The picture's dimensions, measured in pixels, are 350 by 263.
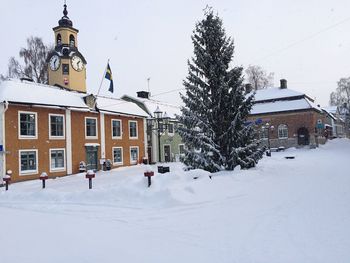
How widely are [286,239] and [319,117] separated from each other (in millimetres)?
41277

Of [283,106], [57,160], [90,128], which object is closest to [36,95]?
[57,160]

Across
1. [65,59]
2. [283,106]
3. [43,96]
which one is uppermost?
[65,59]

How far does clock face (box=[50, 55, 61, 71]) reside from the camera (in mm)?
30781

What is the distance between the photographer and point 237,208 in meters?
8.18

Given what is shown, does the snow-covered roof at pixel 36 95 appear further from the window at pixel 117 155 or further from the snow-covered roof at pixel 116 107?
the window at pixel 117 155

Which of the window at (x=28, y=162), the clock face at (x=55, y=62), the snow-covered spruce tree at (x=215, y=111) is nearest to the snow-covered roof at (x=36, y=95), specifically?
the window at (x=28, y=162)

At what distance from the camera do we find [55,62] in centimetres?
3111

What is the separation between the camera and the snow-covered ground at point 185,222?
202 inches

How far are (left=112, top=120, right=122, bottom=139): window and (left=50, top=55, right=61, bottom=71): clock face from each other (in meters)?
9.53

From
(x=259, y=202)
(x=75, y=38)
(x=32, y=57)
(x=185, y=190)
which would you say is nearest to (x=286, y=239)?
(x=259, y=202)

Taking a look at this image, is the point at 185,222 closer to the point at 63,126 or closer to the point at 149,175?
the point at 149,175

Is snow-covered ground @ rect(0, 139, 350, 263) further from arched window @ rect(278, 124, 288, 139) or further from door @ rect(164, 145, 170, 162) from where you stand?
arched window @ rect(278, 124, 288, 139)

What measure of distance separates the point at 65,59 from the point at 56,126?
11180 millimetres

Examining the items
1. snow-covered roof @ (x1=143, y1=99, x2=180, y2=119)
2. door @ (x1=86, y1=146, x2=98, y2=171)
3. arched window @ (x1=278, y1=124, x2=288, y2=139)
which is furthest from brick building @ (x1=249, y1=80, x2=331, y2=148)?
door @ (x1=86, y1=146, x2=98, y2=171)
